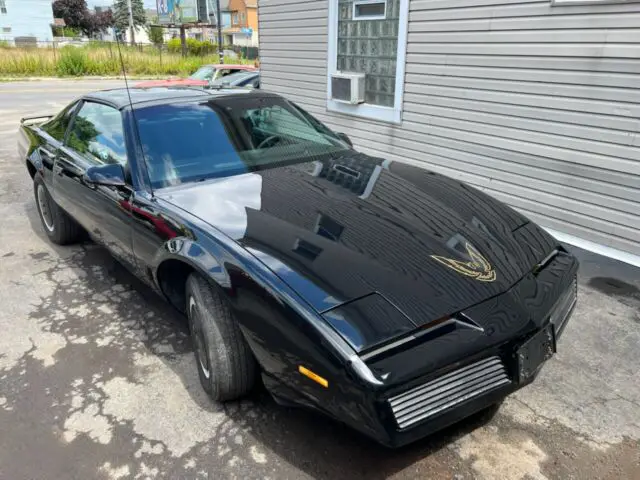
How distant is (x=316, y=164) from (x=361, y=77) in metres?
3.54

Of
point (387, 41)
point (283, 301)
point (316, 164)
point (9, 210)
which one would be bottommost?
point (9, 210)

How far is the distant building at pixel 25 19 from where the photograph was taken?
174 feet

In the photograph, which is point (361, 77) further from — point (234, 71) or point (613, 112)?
point (234, 71)

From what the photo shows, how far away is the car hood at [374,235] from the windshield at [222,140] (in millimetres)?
137

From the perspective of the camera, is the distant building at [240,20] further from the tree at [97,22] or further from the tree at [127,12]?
the tree at [97,22]

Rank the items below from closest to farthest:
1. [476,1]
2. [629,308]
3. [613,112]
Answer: [629,308]
[613,112]
[476,1]

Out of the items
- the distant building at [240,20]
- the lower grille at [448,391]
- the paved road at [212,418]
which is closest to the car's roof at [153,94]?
the paved road at [212,418]

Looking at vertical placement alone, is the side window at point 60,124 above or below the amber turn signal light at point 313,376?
above

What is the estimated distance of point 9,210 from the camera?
567 centimetres

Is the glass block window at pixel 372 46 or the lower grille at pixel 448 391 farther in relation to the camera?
the glass block window at pixel 372 46

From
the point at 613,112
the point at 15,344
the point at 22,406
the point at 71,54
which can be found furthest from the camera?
the point at 71,54

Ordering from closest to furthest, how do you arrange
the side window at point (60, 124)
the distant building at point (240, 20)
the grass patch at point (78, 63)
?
1. the side window at point (60, 124)
2. the grass patch at point (78, 63)
3. the distant building at point (240, 20)

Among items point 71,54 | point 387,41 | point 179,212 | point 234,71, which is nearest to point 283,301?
point 179,212

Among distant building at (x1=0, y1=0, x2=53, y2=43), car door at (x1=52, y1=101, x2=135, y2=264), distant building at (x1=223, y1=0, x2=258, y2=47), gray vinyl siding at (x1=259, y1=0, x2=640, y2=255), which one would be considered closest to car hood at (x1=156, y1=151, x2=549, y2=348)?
car door at (x1=52, y1=101, x2=135, y2=264)
